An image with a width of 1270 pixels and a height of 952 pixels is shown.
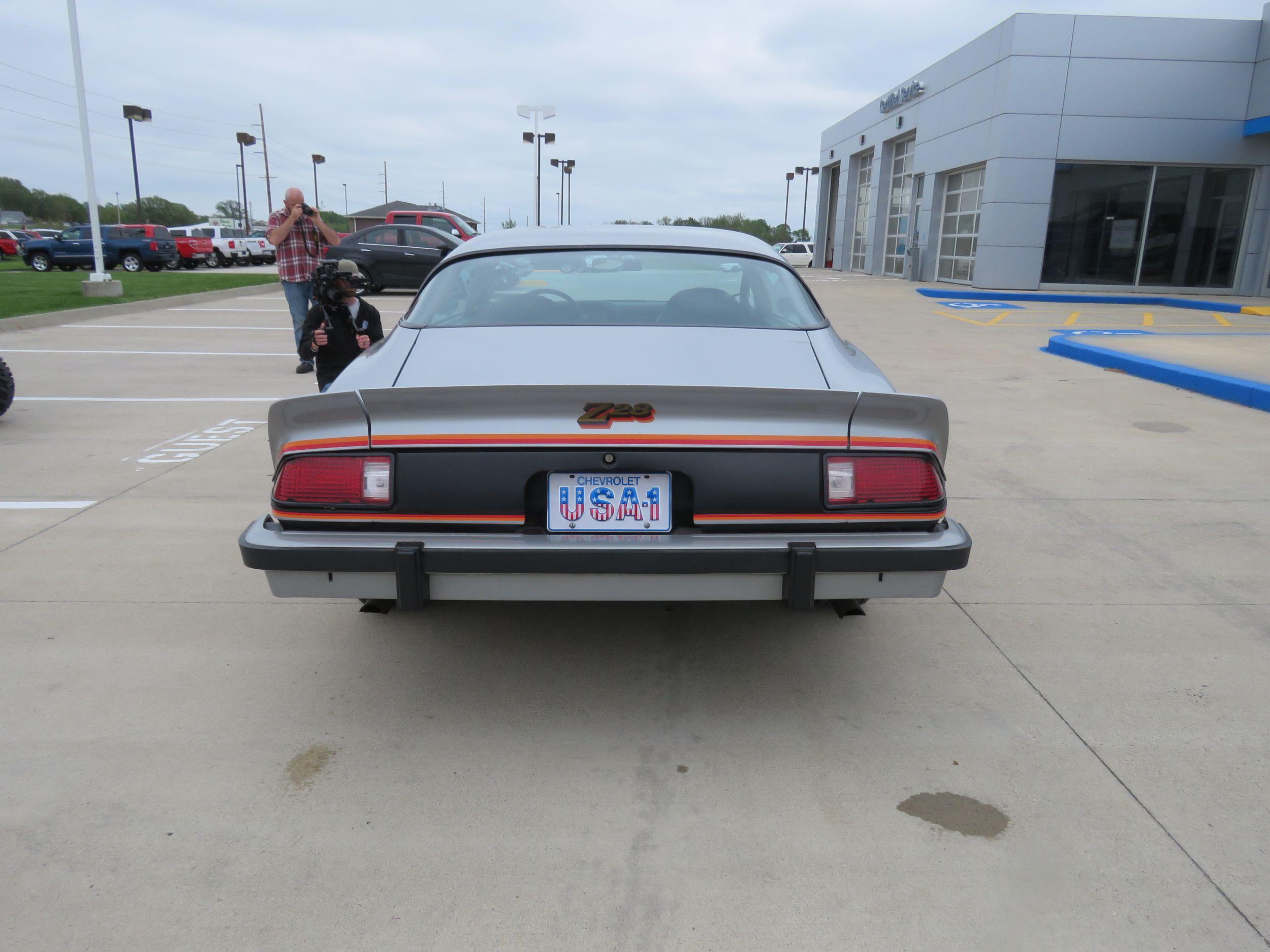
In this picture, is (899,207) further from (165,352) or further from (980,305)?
(165,352)

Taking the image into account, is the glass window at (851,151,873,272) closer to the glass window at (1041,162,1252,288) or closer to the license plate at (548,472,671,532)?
the glass window at (1041,162,1252,288)

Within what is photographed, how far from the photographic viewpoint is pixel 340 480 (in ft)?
8.32

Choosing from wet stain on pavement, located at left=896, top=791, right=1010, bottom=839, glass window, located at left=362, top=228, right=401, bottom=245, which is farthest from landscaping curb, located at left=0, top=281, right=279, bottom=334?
wet stain on pavement, located at left=896, top=791, right=1010, bottom=839

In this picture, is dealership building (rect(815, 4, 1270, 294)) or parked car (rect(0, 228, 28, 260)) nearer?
dealership building (rect(815, 4, 1270, 294))

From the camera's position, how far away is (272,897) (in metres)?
2.04

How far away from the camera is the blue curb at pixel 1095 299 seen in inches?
758

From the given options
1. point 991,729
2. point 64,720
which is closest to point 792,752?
point 991,729

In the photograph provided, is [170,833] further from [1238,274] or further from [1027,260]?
[1238,274]

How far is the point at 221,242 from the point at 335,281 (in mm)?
32291

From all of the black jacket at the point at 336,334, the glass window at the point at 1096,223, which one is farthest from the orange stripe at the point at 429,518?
the glass window at the point at 1096,223

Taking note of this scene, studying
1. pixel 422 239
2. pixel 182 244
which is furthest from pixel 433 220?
pixel 182 244

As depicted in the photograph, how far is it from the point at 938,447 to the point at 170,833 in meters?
2.29

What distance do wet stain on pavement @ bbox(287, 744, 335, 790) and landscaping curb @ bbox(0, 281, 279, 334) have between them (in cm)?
1222

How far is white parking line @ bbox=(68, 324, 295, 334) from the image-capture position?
42.2ft
